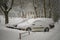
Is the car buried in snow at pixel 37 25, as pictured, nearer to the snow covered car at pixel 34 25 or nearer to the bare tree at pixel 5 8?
the snow covered car at pixel 34 25

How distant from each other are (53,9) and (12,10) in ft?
2.49

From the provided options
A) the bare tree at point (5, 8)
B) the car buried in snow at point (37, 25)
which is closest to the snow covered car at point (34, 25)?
the car buried in snow at point (37, 25)

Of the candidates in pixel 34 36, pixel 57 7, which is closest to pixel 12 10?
pixel 34 36

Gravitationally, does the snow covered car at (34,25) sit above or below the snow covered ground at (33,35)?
above

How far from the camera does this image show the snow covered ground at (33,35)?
10.3 feet

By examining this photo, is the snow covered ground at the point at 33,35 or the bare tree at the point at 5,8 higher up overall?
the bare tree at the point at 5,8

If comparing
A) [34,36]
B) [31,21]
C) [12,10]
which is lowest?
[34,36]

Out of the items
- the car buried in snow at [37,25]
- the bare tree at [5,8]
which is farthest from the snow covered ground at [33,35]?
the bare tree at [5,8]

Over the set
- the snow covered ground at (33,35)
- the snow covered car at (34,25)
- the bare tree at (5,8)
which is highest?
the bare tree at (5,8)

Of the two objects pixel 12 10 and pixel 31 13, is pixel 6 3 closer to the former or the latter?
pixel 12 10

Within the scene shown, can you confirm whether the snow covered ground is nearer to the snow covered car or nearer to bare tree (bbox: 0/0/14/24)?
the snow covered car

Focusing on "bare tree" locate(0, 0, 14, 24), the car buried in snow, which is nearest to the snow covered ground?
the car buried in snow

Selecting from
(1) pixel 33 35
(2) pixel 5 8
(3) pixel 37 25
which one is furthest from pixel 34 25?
(2) pixel 5 8

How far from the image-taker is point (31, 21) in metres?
3.17
